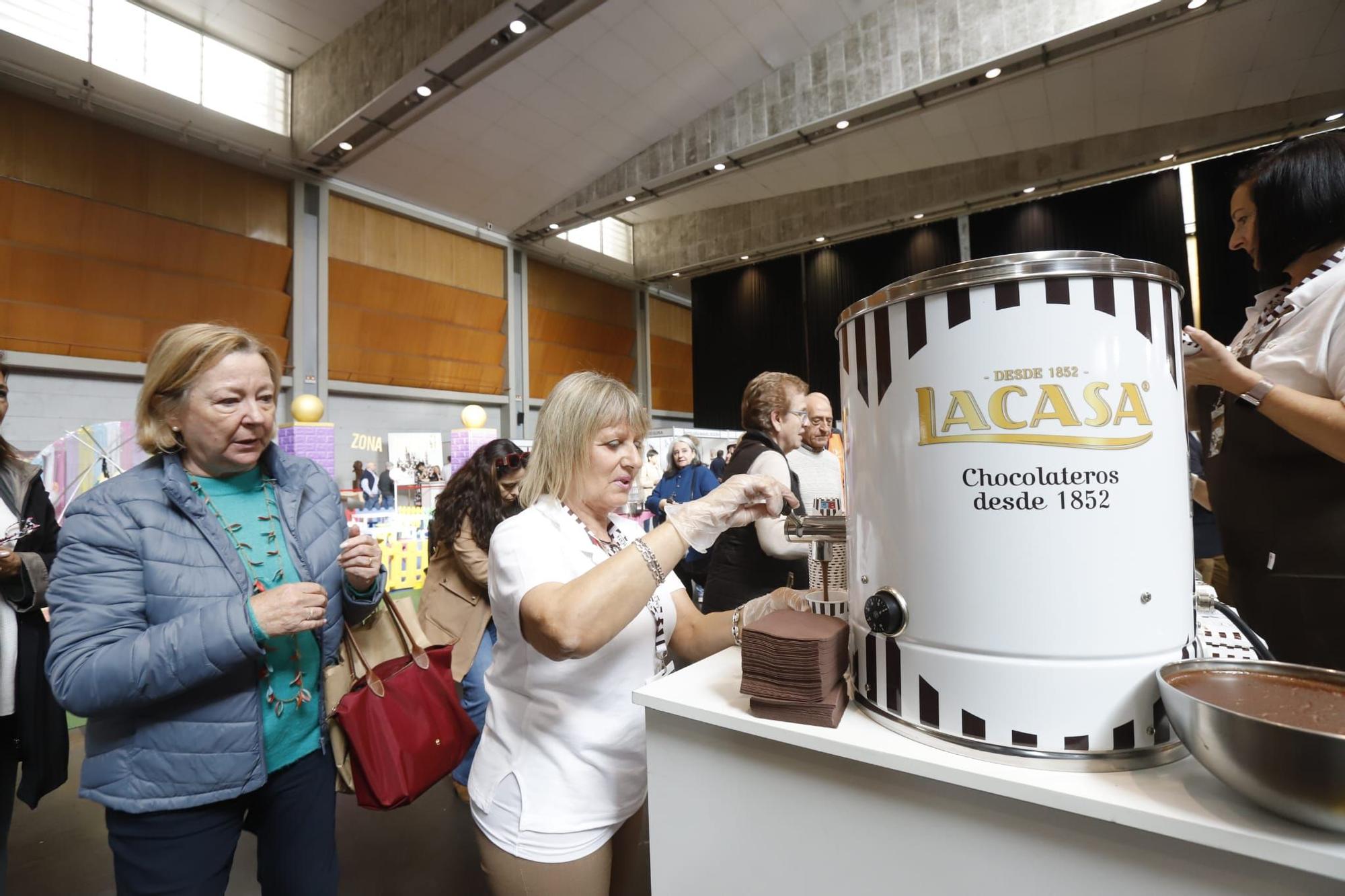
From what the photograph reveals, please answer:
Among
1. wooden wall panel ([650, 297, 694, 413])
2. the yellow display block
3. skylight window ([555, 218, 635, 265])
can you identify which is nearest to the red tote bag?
the yellow display block

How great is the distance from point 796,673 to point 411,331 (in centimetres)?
1047

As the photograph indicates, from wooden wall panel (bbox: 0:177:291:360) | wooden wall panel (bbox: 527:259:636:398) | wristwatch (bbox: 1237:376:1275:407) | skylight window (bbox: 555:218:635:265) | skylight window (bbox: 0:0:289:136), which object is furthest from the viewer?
skylight window (bbox: 555:218:635:265)

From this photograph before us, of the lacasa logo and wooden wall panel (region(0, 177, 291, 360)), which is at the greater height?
wooden wall panel (region(0, 177, 291, 360))

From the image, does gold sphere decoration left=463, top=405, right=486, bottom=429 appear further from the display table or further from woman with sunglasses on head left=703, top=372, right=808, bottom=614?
the display table

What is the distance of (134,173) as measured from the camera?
7258 mm

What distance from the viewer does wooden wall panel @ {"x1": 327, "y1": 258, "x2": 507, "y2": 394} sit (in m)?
9.16

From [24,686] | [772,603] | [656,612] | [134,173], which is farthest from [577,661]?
[134,173]

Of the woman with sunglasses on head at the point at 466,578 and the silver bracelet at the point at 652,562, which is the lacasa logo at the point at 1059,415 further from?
the woman with sunglasses on head at the point at 466,578

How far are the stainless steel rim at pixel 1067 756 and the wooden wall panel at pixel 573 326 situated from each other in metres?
11.2

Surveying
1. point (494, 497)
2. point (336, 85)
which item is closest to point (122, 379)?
point (336, 85)

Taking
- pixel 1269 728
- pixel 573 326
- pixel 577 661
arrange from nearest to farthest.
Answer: pixel 1269 728 → pixel 577 661 → pixel 573 326

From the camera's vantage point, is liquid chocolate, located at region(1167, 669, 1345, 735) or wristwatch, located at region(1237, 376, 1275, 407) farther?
wristwatch, located at region(1237, 376, 1275, 407)

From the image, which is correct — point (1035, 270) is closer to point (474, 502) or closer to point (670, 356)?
point (474, 502)

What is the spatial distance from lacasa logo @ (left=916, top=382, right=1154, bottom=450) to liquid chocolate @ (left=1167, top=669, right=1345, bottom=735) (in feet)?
0.77
